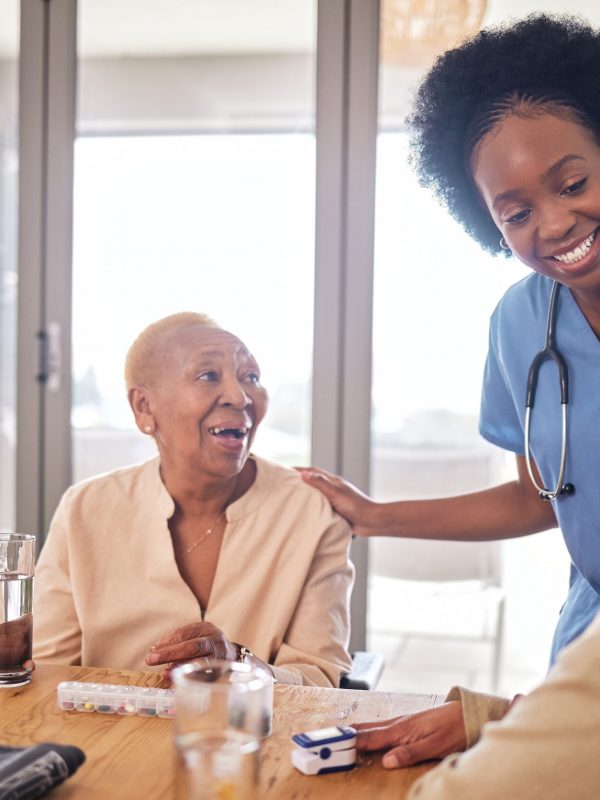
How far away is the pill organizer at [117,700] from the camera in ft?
4.24

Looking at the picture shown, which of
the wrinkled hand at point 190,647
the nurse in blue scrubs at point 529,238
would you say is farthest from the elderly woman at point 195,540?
the wrinkled hand at point 190,647

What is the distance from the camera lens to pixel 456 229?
2941mm

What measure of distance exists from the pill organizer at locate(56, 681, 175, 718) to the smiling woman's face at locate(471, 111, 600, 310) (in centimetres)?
87

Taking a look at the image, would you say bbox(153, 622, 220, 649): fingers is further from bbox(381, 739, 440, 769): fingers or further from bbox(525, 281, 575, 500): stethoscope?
bbox(525, 281, 575, 500): stethoscope

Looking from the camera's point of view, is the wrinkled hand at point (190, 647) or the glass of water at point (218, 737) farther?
the wrinkled hand at point (190, 647)

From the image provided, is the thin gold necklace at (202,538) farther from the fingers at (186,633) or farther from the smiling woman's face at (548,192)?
the smiling woman's face at (548,192)

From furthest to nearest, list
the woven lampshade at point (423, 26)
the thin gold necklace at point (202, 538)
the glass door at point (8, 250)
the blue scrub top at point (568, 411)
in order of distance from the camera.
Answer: the glass door at point (8, 250)
the woven lampshade at point (423, 26)
the thin gold necklace at point (202, 538)
the blue scrub top at point (568, 411)

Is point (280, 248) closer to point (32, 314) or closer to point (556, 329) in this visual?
point (32, 314)

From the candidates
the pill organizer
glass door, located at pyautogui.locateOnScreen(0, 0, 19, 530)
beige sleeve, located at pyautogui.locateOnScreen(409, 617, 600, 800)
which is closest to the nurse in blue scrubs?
the pill organizer

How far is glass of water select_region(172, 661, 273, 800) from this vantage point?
2.83ft

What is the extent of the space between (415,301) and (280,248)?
17.6 inches

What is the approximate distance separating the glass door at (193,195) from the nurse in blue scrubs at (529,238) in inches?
43.7

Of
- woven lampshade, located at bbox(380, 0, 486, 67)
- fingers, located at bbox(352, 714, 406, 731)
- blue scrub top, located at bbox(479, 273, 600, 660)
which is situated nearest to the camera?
fingers, located at bbox(352, 714, 406, 731)

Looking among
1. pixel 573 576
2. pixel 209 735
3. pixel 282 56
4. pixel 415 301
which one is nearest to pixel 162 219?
pixel 282 56
